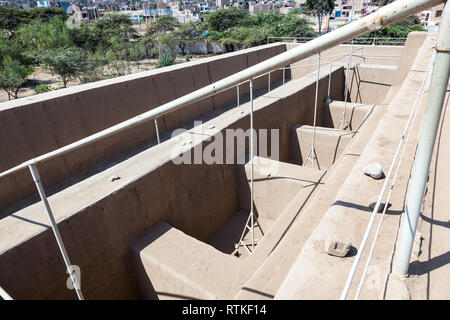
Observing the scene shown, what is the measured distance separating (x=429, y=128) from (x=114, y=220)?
12.6 ft

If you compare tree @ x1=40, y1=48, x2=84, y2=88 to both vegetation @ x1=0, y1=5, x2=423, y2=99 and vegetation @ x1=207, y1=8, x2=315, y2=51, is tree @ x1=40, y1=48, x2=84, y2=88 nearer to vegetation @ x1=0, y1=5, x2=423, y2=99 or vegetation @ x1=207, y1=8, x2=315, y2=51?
vegetation @ x1=0, y1=5, x2=423, y2=99

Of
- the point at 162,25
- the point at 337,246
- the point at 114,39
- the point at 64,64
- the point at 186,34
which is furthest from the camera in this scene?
the point at 162,25

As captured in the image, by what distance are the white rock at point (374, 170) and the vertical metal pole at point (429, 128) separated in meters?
1.67

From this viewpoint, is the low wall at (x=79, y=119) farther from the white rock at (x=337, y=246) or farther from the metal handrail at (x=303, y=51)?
the white rock at (x=337, y=246)

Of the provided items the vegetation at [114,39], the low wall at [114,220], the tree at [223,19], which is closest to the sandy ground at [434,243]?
the low wall at [114,220]

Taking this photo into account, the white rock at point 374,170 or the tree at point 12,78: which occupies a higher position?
the white rock at point 374,170

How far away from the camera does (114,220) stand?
4250mm

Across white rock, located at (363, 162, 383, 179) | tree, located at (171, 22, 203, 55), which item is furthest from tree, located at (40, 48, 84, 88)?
white rock, located at (363, 162, 383, 179)

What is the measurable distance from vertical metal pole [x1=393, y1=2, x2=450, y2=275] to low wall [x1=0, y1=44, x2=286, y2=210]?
6.64 metres

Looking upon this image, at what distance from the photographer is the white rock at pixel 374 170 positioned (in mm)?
3576

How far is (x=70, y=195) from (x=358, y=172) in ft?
12.6

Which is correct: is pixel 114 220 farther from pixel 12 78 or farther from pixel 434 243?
pixel 12 78

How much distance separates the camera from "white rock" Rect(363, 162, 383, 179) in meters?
Result: 3.58

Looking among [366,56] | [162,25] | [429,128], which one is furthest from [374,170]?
[162,25]
